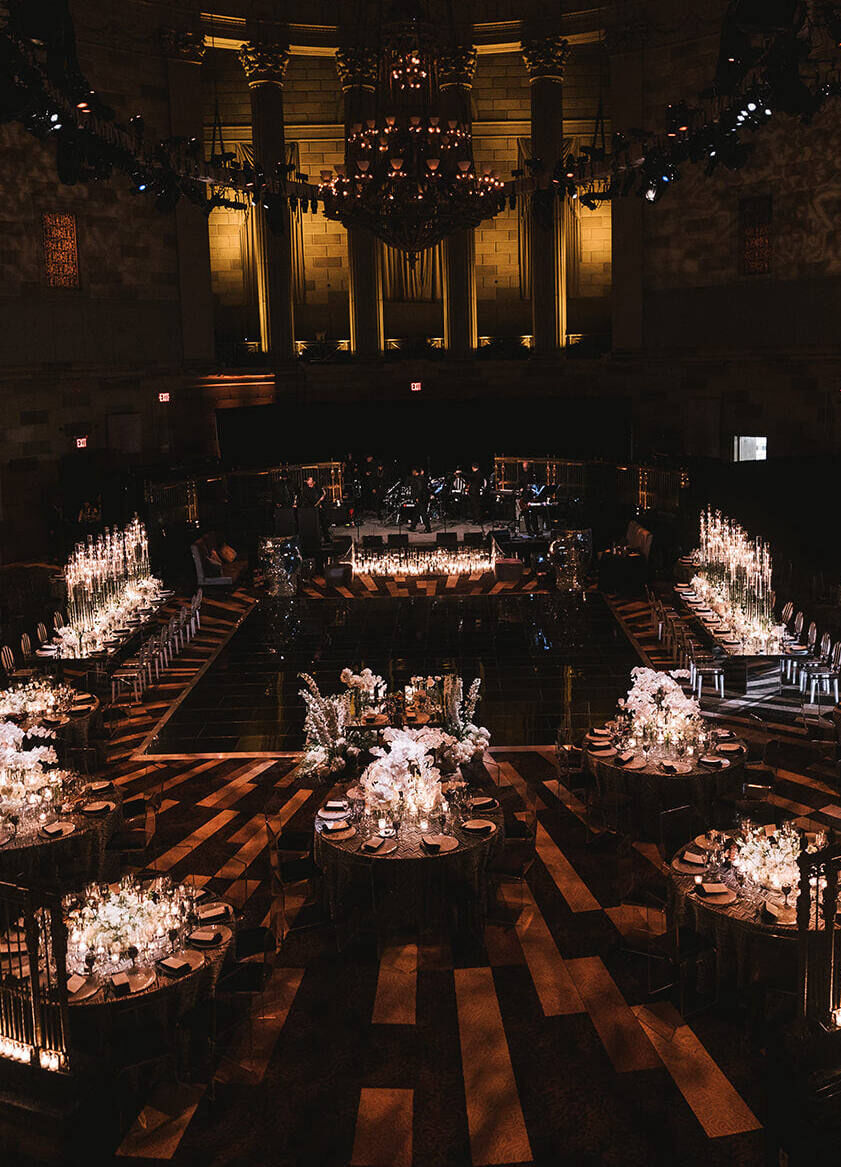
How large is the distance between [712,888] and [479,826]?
6.28 ft

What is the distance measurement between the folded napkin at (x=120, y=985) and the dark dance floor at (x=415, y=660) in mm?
5800

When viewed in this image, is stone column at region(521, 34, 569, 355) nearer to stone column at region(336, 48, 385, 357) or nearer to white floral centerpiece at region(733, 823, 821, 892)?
stone column at region(336, 48, 385, 357)

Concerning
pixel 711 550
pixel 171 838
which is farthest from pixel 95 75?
pixel 171 838

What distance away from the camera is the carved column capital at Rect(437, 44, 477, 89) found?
26766mm

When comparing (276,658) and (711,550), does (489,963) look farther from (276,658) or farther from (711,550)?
(711,550)

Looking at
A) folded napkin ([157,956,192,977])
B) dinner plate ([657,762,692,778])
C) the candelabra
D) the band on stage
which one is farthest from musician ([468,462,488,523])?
folded napkin ([157,956,192,977])

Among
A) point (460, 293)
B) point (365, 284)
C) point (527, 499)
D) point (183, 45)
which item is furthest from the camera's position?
point (460, 293)

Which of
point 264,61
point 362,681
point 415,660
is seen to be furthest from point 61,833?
point 264,61

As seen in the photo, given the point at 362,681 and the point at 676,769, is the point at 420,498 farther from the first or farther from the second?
the point at 676,769

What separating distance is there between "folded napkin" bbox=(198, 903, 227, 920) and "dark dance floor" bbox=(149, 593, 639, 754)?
497 centimetres

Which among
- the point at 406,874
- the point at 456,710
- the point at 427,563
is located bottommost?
the point at 406,874

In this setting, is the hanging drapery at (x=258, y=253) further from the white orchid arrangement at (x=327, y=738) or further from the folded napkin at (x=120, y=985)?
the folded napkin at (x=120, y=985)

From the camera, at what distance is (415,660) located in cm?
1634

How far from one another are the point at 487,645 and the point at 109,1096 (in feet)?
35.5
